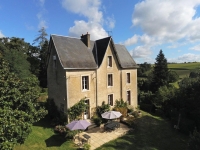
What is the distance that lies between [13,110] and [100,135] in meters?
10.6

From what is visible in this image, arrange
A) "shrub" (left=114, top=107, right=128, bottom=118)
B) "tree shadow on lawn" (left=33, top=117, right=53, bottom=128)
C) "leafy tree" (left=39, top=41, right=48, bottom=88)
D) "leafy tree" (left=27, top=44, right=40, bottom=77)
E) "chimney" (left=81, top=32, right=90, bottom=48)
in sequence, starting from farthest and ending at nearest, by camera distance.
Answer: "leafy tree" (left=39, top=41, right=48, bottom=88) < "leafy tree" (left=27, top=44, right=40, bottom=77) < "chimney" (left=81, top=32, right=90, bottom=48) < "shrub" (left=114, top=107, right=128, bottom=118) < "tree shadow on lawn" (left=33, top=117, right=53, bottom=128)

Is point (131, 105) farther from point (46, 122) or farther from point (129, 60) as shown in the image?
point (46, 122)

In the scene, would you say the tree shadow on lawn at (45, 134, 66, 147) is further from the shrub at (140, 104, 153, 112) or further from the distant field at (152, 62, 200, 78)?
the distant field at (152, 62, 200, 78)

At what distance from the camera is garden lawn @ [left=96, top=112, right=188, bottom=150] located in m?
15.1

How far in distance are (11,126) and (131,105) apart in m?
21.7

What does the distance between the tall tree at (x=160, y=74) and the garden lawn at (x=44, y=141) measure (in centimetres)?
4205

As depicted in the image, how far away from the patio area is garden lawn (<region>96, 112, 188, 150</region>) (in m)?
0.64

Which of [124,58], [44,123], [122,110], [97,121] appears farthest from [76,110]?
[124,58]

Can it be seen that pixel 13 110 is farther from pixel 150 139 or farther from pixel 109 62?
pixel 109 62

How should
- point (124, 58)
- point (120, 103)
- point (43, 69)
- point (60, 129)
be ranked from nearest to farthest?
point (60, 129), point (120, 103), point (124, 58), point (43, 69)

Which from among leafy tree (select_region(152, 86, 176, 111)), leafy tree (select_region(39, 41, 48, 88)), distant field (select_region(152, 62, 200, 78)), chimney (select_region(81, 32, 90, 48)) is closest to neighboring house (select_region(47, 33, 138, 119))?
chimney (select_region(81, 32, 90, 48))

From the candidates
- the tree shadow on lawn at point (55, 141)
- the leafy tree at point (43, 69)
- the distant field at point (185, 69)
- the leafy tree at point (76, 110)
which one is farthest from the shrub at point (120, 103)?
the distant field at point (185, 69)

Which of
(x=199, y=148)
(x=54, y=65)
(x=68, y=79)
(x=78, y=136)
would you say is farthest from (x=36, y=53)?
(x=199, y=148)

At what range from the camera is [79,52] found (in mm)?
20672
